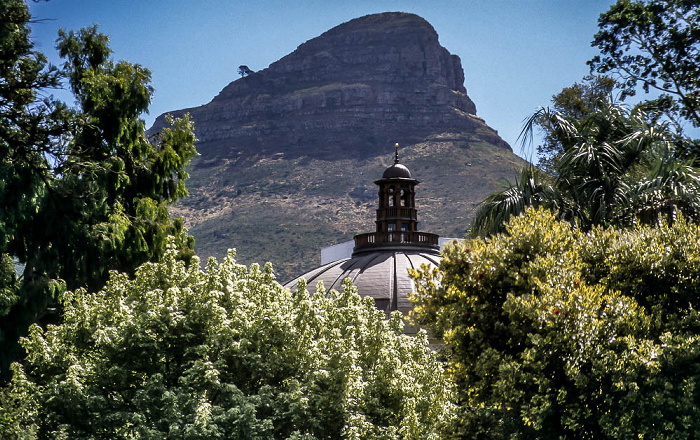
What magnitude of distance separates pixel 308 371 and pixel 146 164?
1022 cm

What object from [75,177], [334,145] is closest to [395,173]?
[75,177]

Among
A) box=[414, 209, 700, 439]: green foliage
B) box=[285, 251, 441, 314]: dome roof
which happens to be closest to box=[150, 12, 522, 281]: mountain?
box=[285, 251, 441, 314]: dome roof

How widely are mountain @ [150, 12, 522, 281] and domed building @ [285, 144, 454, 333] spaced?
83.5ft

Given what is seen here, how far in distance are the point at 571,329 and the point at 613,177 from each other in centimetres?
608

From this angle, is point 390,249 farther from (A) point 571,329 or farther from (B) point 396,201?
(A) point 571,329

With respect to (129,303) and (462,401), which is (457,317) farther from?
(129,303)

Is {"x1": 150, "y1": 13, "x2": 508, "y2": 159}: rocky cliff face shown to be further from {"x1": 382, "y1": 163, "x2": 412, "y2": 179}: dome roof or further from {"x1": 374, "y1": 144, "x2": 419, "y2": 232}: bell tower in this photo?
{"x1": 382, "y1": 163, "x2": 412, "y2": 179}: dome roof

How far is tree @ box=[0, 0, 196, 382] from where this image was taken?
1633 centimetres

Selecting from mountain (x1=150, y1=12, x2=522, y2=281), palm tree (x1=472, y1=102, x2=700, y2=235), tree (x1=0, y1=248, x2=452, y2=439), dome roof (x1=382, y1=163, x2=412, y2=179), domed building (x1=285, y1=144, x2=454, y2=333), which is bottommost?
tree (x1=0, y1=248, x2=452, y2=439)

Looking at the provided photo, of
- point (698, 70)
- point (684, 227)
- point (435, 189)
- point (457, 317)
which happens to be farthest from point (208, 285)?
point (435, 189)

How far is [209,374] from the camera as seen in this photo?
13.0 m

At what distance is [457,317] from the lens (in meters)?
13.7

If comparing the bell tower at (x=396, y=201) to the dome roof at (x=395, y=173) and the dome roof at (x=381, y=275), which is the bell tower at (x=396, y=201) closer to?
the dome roof at (x=395, y=173)

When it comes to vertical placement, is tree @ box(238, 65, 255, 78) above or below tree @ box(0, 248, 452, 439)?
above
